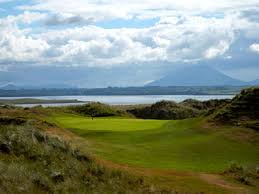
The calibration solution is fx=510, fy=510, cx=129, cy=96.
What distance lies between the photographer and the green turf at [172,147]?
3047 cm

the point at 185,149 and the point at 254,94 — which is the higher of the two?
the point at 254,94

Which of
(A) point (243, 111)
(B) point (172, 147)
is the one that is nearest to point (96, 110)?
(A) point (243, 111)

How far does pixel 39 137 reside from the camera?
22.2 m

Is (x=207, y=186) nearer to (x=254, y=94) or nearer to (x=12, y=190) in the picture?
(x=12, y=190)

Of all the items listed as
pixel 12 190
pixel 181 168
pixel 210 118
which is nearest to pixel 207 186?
pixel 181 168

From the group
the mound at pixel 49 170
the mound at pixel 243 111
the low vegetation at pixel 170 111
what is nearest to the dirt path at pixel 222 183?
the mound at pixel 49 170

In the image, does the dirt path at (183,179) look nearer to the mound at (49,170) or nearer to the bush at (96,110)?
the mound at (49,170)

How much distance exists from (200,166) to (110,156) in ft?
17.6

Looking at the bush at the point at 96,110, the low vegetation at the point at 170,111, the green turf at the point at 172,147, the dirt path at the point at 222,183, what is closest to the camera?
the dirt path at the point at 222,183

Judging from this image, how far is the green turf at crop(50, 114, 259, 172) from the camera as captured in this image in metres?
30.5

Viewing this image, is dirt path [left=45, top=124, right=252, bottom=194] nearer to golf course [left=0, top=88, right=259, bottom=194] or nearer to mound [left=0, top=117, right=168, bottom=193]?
golf course [left=0, top=88, right=259, bottom=194]

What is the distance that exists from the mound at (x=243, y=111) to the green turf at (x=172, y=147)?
7.81 feet

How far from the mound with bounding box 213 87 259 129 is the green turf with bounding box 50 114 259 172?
238 cm

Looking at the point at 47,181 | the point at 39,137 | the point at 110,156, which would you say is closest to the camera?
the point at 47,181
